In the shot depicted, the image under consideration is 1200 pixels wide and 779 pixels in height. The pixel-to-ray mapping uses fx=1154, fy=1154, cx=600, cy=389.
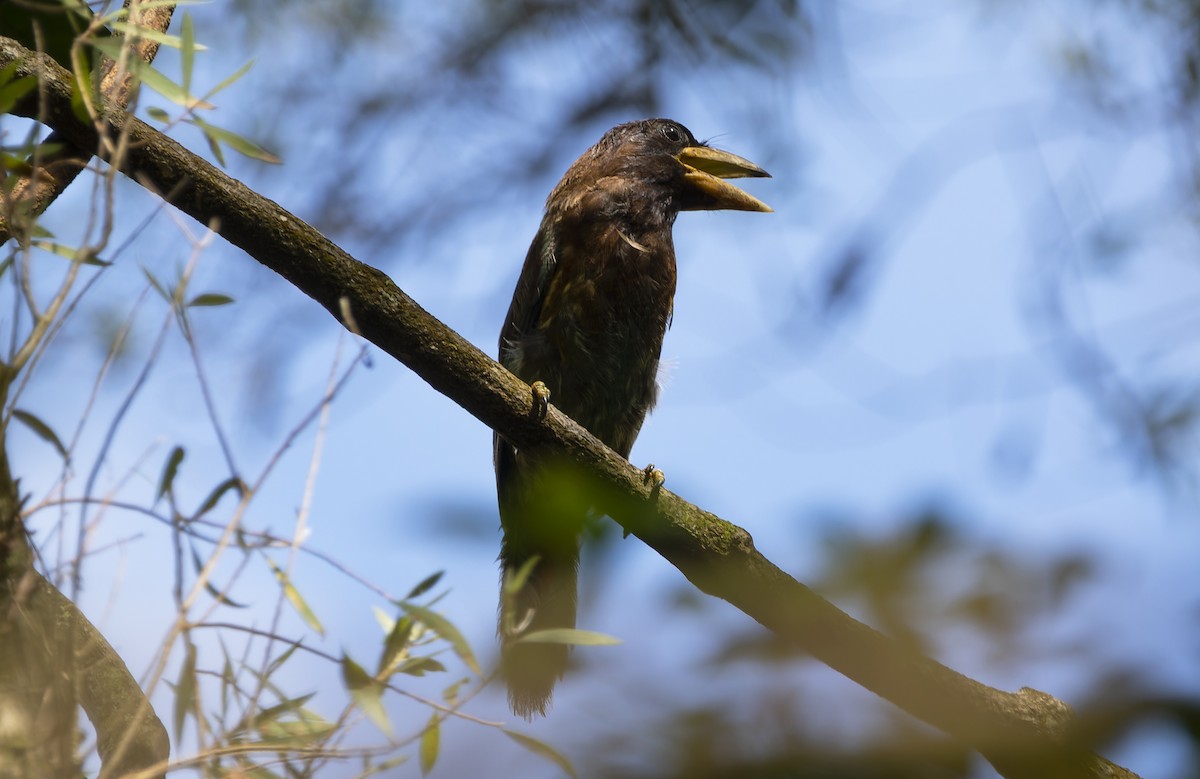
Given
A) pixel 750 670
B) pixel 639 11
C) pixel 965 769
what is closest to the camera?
pixel 965 769

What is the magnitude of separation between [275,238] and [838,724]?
72.2 inches

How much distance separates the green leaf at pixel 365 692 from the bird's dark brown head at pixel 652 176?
2.70 metres

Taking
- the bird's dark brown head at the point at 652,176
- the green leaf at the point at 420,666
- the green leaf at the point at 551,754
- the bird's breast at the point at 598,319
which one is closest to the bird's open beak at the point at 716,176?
the bird's dark brown head at the point at 652,176

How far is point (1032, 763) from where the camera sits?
1.31m

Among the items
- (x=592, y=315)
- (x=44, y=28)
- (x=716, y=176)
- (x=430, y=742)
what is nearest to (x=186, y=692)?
(x=430, y=742)

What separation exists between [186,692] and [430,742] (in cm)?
33

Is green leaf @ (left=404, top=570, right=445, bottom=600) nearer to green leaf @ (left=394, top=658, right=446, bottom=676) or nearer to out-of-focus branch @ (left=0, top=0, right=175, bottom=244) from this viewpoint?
green leaf @ (left=394, top=658, right=446, bottom=676)

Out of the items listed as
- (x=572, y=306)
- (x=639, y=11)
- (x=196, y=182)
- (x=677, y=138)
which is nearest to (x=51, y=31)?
(x=196, y=182)

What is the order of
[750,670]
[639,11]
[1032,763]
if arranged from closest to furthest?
[750,670] → [1032,763] → [639,11]

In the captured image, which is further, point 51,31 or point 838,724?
point 51,31

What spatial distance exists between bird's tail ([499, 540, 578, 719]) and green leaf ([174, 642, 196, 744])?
0.39 m

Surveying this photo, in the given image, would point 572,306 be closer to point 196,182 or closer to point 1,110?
point 196,182

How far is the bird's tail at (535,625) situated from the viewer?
163cm

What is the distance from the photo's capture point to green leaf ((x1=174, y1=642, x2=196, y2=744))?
1.44 m
